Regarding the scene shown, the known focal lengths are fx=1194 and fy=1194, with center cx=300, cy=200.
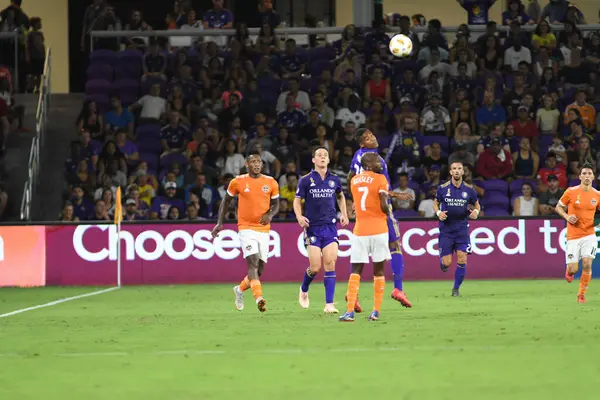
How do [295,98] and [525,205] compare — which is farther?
[295,98]

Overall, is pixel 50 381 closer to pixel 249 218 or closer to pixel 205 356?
pixel 205 356

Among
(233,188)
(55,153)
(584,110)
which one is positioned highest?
(584,110)

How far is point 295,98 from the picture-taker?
2752 centimetres

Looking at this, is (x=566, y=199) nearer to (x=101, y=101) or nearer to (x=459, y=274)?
(x=459, y=274)

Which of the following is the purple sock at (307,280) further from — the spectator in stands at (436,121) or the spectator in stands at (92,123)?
the spectator in stands at (92,123)

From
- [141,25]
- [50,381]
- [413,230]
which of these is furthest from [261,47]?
[50,381]

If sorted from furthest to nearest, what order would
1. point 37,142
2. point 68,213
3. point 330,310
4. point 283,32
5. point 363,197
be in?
point 283,32, point 37,142, point 68,213, point 330,310, point 363,197

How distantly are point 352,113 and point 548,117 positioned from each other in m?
4.51

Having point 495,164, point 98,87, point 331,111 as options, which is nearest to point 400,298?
point 495,164

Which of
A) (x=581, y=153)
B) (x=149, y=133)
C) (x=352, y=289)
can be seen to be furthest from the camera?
(x=149, y=133)

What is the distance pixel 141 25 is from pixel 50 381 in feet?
72.1

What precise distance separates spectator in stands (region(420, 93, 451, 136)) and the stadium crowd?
3 centimetres

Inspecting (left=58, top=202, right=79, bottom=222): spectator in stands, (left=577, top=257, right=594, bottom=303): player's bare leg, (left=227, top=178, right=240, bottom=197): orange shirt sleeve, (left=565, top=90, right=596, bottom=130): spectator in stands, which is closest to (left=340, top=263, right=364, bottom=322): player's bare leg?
(left=227, top=178, right=240, bottom=197): orange shirt sleeve

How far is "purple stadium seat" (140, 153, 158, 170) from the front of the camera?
2688cm
